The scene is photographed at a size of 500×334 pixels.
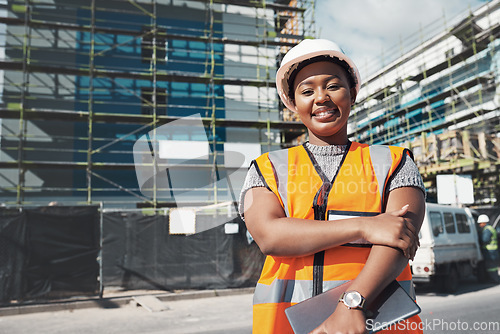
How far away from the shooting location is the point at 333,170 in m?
1.46

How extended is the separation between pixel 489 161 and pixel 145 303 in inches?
552

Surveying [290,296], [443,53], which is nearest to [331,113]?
[290,296]

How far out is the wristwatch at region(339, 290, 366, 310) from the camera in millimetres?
1148

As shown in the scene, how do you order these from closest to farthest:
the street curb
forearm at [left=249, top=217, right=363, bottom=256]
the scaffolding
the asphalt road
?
1. forearm at [left=249, top=217, right=363, bottom=256]
2. the asphalt road
3. the street curb
4. the scaffolding

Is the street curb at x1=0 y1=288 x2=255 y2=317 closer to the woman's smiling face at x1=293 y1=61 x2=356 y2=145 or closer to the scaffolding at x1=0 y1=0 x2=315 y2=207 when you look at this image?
the scaffolding at x1=0 y1=0 x2=315 y2=207

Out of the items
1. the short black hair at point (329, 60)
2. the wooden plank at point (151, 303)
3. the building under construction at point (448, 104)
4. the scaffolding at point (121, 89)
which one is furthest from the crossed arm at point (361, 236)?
the scaffolding at point (121, 89)

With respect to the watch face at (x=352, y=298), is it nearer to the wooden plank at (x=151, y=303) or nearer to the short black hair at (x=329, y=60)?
the short black hair at (x=329, y=60)

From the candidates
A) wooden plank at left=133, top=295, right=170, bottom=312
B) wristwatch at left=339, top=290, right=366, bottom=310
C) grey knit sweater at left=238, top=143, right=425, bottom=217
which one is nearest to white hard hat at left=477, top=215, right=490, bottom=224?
wooden plank at left=133, top=295, right=170, bottom=312

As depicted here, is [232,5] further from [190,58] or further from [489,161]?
[489,161]

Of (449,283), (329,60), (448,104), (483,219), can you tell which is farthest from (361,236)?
(448,104)

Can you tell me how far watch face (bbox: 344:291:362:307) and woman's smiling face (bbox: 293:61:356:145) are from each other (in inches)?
22.8

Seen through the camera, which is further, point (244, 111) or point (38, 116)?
point (244, 111)

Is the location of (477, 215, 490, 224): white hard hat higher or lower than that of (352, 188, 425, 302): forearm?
lower

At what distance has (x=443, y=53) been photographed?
2481cm
